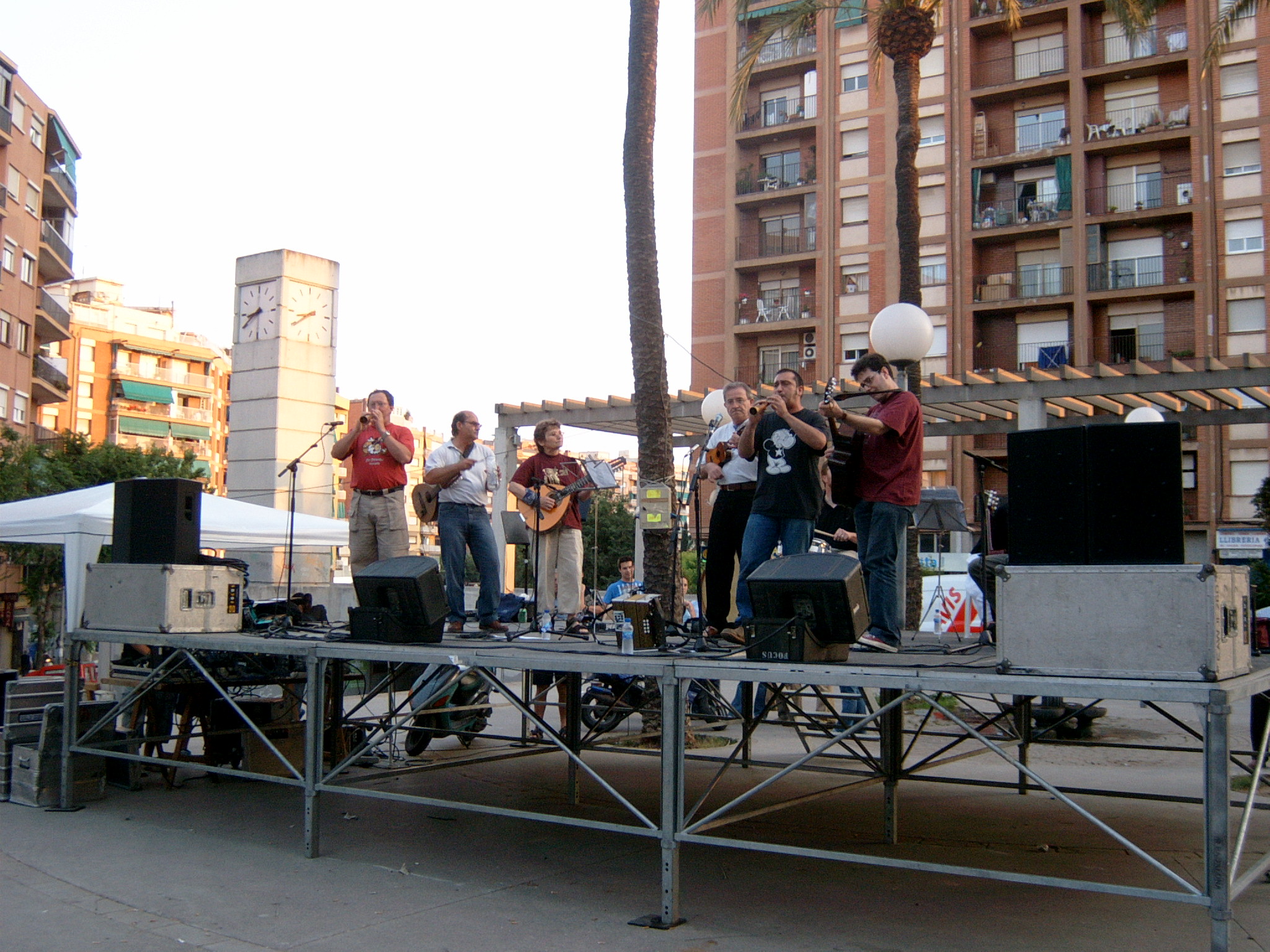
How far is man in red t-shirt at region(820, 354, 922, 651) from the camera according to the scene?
6254mm

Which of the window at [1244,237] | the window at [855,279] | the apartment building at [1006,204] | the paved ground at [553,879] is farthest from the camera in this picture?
the window at [855,279]

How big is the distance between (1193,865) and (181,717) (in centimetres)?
739

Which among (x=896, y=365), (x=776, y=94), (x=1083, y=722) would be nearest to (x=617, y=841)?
(x=1083, y=722)

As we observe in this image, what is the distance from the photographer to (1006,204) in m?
36.9

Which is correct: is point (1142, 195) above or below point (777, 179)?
below

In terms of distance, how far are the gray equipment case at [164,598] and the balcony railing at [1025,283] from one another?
33124 mm

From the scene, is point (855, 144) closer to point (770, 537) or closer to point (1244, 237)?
point (1244, 237)

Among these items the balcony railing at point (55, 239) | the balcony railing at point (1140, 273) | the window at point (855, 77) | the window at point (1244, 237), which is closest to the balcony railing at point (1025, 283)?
the balcony railing at point (1140, 273)

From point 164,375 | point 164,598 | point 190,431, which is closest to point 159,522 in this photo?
point 164,598

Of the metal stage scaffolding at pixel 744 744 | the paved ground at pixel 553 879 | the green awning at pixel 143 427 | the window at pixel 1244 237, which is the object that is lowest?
the paved ground at pixel 553 879

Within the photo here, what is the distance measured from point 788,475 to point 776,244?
35.3 metres

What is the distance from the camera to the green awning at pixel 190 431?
225 feet

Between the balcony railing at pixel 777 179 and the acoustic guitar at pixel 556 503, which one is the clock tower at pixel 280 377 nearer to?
the acoustic guitar at pixel 556 503

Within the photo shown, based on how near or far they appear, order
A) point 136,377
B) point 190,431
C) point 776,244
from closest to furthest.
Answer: point 776,244, point 136,377, point 190,431
